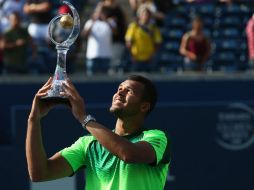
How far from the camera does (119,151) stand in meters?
4.16

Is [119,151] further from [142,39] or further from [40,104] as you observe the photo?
[142,39]

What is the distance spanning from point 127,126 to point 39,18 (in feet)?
23.4

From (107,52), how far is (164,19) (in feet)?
5.56

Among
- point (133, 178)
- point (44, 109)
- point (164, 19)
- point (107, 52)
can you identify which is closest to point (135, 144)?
point (133, 178)

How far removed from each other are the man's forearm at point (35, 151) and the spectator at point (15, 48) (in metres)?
6.20

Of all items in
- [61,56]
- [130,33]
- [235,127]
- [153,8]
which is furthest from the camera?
[153,8]

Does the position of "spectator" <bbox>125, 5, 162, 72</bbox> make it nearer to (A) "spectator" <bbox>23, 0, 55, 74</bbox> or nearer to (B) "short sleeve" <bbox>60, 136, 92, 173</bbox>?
(A) "spectator" <bbox>23, 0, 55, 74</bbox>

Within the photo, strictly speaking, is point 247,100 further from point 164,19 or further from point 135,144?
point 135,144

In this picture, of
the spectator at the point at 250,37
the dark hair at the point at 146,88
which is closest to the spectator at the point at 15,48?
the spectator at the point at 250,37

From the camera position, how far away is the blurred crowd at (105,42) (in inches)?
417

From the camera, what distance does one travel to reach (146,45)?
1151 cm

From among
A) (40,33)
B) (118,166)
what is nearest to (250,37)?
(40,33)

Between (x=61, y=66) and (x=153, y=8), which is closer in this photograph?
(x=61, y=66)

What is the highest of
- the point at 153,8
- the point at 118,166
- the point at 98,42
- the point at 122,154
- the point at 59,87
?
the point at 153,8
